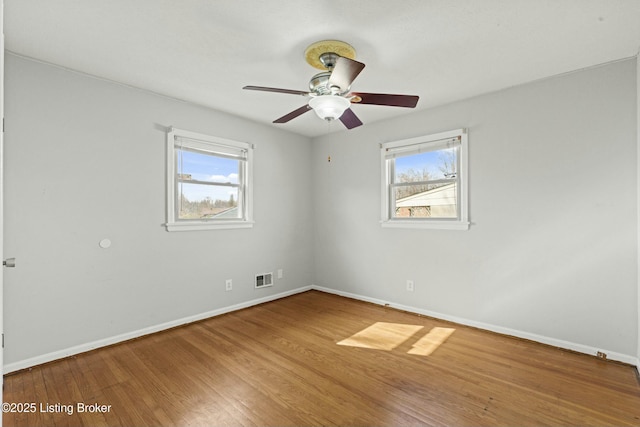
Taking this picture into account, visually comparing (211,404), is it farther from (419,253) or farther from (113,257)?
(419,253)

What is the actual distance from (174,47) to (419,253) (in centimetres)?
329

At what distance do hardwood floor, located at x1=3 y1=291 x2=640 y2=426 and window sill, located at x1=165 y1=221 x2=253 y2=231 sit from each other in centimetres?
110

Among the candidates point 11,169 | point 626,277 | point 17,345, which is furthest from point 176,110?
point 626,277

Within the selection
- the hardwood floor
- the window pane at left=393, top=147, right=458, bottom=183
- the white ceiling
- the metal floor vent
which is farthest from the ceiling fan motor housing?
the metal floor vent

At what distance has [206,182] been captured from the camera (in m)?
3.88

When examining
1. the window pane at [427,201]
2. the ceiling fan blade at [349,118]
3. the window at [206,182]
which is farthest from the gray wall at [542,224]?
the window at [206,182]

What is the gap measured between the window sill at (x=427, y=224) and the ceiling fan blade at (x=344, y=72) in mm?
2143

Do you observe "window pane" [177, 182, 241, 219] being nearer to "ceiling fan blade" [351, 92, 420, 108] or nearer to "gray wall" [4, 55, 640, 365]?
"gray wall" [4, 55, 640, 365]

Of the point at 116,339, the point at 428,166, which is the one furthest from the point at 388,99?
the point at 116,339

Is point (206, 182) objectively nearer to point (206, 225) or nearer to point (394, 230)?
point (206, 225)

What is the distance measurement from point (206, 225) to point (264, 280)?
118 centimetres

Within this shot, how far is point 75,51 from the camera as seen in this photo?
256cm

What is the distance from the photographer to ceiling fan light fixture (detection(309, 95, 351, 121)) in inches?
91.3

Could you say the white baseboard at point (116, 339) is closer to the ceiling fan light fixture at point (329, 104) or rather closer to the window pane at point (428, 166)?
the window pane at point (428, 166)
